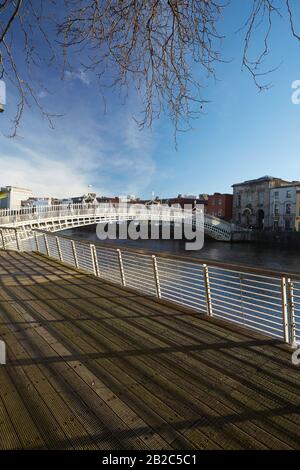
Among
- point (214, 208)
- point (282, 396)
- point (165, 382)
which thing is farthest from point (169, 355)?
point (214, 208)

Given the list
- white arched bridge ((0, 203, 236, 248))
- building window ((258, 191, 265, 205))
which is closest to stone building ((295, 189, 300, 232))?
building window ((258, 191, 265, 205))

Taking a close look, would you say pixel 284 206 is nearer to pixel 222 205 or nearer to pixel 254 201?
pixel 254 201

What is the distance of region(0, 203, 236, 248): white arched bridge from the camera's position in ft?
72.5

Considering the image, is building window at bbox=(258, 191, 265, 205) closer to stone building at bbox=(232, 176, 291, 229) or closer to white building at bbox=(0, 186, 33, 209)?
stone building at bbox=(232, 176, 291, 229)

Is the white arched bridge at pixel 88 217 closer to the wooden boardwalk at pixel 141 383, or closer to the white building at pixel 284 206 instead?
the white building at pixel 284 206

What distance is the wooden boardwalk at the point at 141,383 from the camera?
1814mm

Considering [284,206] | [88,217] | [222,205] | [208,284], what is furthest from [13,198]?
[208,284]

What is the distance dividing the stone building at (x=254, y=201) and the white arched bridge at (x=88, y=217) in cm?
1137

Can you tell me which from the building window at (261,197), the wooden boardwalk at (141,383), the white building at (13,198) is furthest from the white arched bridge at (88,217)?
the white building at (13,198)

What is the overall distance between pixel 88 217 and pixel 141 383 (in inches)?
1175

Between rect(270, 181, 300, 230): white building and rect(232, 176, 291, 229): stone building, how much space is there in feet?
4.24
